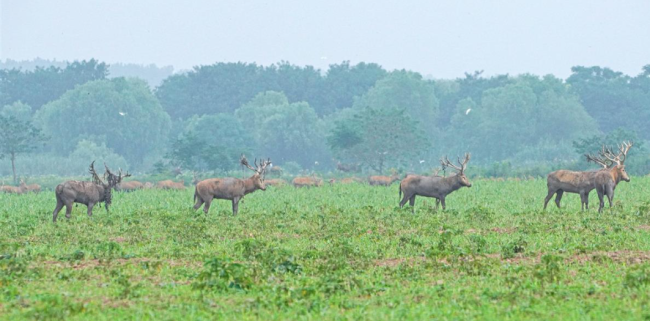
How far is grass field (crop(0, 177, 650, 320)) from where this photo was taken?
42.6ft

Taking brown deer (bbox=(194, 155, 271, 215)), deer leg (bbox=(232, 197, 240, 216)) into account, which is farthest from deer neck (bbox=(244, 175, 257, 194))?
deer leg (bbox=(232, 197, 240, 216))

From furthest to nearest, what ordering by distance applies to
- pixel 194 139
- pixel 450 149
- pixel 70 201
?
pixel 450 149 < pixel 194 139 < pixel 70 201

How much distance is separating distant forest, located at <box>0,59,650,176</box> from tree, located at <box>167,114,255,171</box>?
21 cm

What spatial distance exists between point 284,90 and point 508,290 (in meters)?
117

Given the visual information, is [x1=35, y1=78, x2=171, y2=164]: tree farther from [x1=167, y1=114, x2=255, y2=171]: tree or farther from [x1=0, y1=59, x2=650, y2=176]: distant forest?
[x1=167, y1=114, x2=255, y2=171]: tree

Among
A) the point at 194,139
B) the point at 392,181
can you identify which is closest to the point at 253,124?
the point at 194,139

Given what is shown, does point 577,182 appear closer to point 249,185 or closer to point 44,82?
point 249,185

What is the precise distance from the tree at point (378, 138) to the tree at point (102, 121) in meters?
27.1

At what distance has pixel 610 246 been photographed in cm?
1878

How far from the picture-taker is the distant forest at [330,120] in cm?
9319

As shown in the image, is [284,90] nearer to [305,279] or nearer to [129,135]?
[129,135]

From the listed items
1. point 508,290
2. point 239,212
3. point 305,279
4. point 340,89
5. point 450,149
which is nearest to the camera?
point 508,290

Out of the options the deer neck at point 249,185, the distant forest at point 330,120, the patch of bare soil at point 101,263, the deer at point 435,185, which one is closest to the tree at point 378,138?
the distant forest at point 330,120

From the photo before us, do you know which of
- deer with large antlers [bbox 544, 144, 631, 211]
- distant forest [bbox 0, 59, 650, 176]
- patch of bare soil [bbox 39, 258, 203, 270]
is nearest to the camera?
patch of bare soil [bbox 39, 258, 203, 270]
